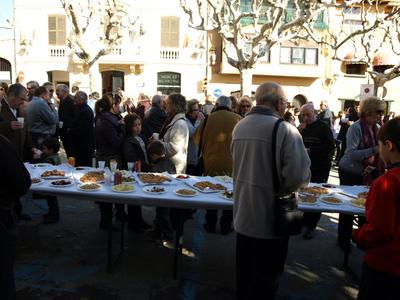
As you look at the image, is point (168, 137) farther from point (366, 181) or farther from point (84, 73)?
point (84, 73)

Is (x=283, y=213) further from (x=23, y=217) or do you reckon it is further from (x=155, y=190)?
(x=23, y=217)

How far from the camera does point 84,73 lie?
25.5m

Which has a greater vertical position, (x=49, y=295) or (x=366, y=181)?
(x=366, y=181)

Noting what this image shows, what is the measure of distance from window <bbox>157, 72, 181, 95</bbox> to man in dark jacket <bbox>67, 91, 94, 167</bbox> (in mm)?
18584

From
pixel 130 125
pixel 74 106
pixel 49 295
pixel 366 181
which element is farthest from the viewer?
pixel 74 106

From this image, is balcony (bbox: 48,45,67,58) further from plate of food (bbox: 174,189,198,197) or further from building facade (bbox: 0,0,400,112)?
plate of food (bbox: 174,189,198,197)

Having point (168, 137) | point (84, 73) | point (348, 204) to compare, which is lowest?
point (348, 204)

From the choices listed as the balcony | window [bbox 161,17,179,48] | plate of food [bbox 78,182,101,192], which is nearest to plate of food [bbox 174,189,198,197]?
plate of food [bbox 78,182,101,192]

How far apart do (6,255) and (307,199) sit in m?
2.73

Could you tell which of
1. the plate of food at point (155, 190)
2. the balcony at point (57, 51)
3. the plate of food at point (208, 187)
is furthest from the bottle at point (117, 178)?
the balcony at point (57, 51)

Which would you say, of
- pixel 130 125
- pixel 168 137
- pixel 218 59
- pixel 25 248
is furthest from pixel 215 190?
pixel 218 59

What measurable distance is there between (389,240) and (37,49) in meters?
26.6

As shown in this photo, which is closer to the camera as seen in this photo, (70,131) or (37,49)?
(70,131)

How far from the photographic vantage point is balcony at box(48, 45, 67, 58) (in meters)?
25.3
